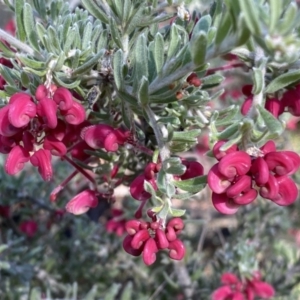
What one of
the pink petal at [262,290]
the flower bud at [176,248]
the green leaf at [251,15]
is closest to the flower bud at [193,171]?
the flower bud at [176,248]

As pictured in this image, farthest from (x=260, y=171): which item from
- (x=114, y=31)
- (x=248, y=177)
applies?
(x=114, y=31)

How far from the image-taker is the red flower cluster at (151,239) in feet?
2.61

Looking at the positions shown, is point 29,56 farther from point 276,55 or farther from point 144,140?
point 276,55

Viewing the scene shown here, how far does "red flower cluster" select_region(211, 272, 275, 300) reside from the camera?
1375 mm

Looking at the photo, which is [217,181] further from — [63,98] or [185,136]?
[63,98]

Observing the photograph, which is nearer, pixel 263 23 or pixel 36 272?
pixel 263 23

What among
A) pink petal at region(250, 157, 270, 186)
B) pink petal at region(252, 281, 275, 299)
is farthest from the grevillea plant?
pink petal at region(252, 281, 275, 299)

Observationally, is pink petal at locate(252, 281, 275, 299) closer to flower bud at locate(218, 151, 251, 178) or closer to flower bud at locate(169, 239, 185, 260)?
flower bud at locate(169, 239, 185, 260)

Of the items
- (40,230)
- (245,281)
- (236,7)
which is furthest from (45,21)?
(40,230)

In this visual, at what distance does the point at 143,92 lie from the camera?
748 mm

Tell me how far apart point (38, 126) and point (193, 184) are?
0.27 metres

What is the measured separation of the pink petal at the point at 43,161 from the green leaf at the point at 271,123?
1.14ft

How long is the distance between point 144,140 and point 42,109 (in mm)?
278

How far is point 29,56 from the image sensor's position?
0.83 m
